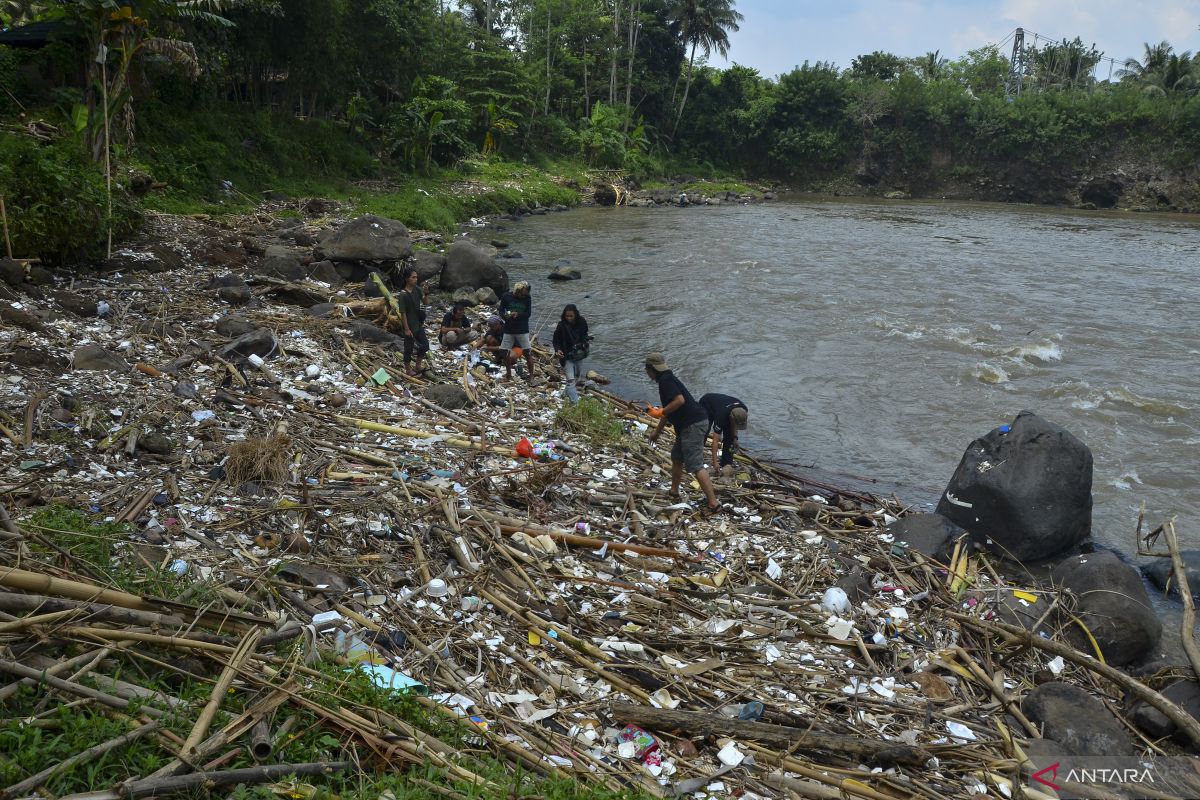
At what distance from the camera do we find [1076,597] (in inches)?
257

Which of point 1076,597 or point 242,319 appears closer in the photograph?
point 1076,597

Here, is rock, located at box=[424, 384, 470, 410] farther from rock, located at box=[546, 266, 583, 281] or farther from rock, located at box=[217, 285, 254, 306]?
rock, located at box=[546, 266, 583, 281]

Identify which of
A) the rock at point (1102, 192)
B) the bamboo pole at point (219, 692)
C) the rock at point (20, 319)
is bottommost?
the bamboo pole at point (219, 692)

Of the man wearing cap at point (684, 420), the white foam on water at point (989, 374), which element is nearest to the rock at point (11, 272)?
the man wearing cap at point (684, 420)

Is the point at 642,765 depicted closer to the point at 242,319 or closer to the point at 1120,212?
the point at 242,319

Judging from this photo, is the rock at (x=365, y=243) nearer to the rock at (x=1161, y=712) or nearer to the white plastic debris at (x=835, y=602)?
the white plastic debris at (x=835, y=602)

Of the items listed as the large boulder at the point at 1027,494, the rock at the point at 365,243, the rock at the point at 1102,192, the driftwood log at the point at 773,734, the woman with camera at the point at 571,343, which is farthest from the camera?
the rock at the point at 1102,192

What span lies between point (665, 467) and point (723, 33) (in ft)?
175

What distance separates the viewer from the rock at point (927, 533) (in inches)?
285

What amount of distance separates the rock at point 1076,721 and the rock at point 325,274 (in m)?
13.1

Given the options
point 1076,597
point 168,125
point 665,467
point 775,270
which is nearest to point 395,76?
point 168,125

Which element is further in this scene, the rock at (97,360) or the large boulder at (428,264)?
the large boulder at (428,264)

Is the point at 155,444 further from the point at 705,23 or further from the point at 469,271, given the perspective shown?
the point at 705,23

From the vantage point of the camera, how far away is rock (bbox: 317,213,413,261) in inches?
619
